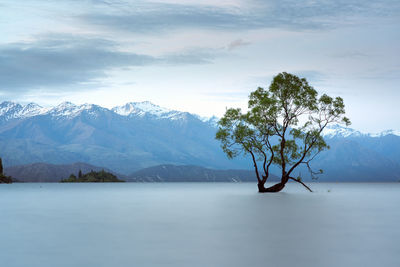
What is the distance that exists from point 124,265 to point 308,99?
68343 mm

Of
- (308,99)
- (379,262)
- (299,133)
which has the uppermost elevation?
(308,99)

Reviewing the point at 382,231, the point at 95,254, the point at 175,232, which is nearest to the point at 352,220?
the point at 382,231

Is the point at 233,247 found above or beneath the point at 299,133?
beneath

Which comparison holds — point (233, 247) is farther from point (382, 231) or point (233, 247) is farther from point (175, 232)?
point (382, 231)

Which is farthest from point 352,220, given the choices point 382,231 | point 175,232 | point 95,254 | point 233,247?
point 95,254

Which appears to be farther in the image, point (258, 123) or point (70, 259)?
point (258, 123)

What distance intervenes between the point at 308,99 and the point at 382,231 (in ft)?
171

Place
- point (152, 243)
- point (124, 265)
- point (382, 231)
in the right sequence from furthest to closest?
point (382, 231)
point (152, 243)
point (124, 265)

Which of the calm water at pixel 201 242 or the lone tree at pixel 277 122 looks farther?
the lone tree at pixel 277 122

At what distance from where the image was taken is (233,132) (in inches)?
3408

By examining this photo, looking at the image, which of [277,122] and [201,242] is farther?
[277,122]

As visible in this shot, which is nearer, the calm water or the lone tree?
the calm water

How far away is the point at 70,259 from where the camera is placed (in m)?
23.5

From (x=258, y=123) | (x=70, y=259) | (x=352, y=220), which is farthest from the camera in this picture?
(x=258, y=123)
